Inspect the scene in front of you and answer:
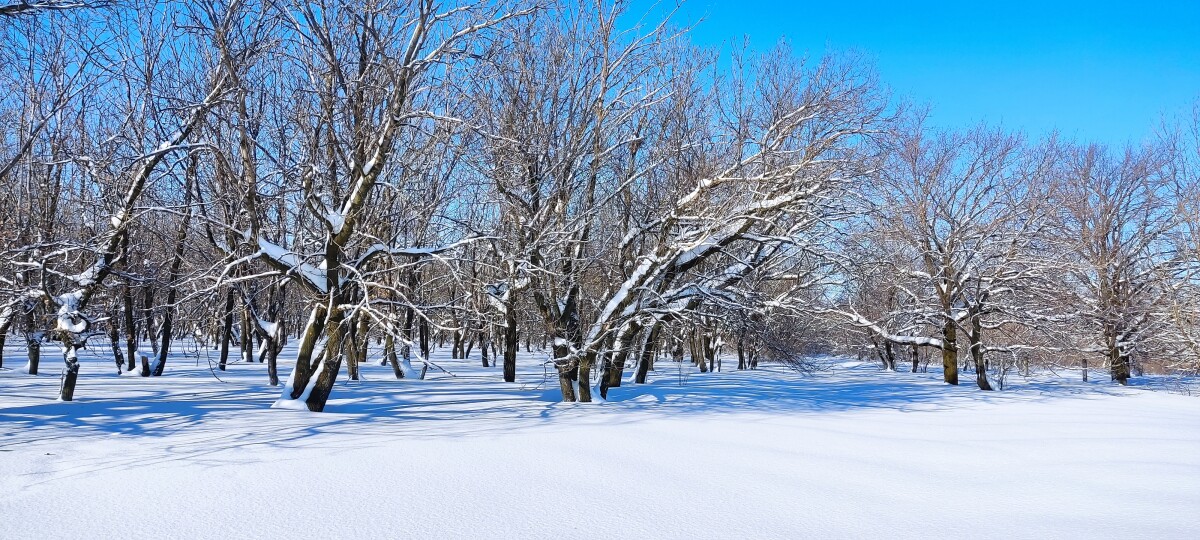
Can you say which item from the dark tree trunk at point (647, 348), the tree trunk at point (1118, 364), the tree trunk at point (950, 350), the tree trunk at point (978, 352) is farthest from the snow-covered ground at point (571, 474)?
the tree trunk at point (1118, 364)

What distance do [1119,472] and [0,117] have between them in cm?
1602

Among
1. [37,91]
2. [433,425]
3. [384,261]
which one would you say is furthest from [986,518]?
[384,261]

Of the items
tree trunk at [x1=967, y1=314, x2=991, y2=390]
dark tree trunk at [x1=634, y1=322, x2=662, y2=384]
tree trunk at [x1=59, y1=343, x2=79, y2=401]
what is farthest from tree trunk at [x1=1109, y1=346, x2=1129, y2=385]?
tree trunk at [x1=59, y1=343, x2=79, y2=401]

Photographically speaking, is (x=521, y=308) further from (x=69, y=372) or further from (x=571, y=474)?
(x=571, y=474)

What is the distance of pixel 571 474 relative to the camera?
5844 mm

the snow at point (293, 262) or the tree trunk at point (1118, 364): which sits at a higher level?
the snow at point (293, 262)

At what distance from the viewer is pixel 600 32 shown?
12.1 metres

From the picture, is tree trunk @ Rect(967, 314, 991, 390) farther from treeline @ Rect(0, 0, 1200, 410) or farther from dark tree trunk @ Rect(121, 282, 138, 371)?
dark tree trunk @ Rect(121, 282, 138, 371)

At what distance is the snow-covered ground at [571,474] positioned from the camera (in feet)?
14.5

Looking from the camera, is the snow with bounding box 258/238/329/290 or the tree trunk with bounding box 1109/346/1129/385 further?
the tree trunk with bounding box 1109/346/1129/385

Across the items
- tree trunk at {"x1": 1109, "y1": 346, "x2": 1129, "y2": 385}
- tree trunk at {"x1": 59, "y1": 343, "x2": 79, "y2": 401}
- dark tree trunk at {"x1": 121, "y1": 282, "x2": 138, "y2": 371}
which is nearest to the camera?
tree trunk at {"x1": 59, "y1": 343, "x2": 79, "y2": 401}

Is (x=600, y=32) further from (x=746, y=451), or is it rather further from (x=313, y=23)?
(x=746, y=451)

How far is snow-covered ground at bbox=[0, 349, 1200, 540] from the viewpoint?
441 cm

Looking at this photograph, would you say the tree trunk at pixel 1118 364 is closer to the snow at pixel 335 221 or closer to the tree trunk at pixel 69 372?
the snow at pixel 335 221
